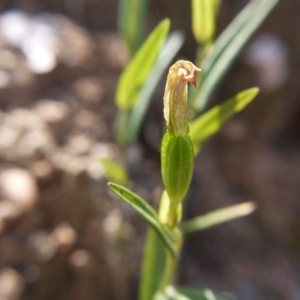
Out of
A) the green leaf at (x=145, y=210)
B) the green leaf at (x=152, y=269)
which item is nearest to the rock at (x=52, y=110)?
the green leaf at (x=152, y=269)

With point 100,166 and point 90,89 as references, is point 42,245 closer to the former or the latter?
point 100,166

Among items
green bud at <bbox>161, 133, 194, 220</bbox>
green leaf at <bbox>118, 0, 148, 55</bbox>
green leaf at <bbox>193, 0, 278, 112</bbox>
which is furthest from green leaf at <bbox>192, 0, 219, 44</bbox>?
green bud at <bbox>161, 133, 194, 220</bbox>

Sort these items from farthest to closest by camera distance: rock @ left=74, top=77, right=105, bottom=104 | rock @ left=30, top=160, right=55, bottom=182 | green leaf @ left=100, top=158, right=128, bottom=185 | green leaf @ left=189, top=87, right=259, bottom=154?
rock @ left=74, top=77, right=105, bottom=104 < rock @ left=30, top=160, right=55, bottom=182 < green leaf @ left=100, top=158, right=128, bottom=185 < green leaf @ left=189, top=87, right=259, bottom=154

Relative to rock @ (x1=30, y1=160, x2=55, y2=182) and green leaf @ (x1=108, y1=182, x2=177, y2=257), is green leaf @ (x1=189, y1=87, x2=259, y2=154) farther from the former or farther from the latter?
rock @ (x1=30, y1=160, x2=55, y2=182)

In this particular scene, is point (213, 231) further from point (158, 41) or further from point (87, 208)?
point (158, 41)

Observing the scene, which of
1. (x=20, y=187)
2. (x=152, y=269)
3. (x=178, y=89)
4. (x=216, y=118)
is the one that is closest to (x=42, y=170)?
(x=20, y=187)

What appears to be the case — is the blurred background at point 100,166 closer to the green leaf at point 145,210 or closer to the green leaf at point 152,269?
the green leaf at point 152,269

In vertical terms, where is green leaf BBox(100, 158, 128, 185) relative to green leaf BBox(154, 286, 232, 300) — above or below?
above
